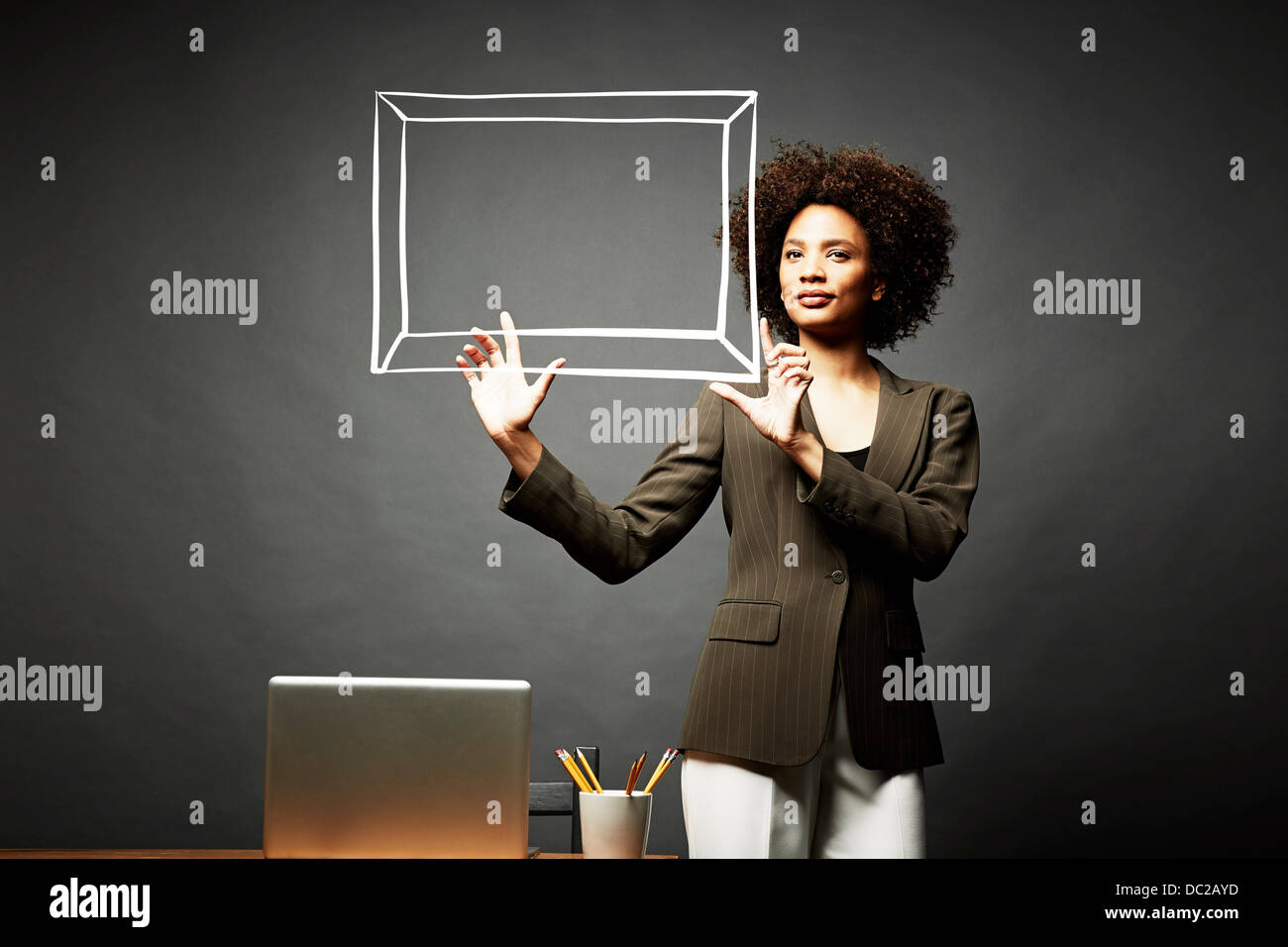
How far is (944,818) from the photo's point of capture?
121 inches

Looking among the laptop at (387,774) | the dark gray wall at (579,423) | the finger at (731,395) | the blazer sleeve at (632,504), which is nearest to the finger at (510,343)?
the blazer sleeve at (632,504)

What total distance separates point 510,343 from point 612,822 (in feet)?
2.51

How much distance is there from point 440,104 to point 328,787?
1.29 metres

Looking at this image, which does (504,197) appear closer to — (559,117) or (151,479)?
(559,117)

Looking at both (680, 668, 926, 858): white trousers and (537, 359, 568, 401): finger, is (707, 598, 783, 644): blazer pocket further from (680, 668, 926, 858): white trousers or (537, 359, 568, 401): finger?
(537, 359, 568, 401): finger

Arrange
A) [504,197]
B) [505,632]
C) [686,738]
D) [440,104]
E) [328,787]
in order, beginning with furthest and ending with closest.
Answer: [505,632] → [504,197] → [440,104] → [686,738] → [328,787]

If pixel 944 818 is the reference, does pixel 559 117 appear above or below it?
above

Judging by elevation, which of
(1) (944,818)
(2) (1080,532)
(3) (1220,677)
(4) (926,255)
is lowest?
(1) (944,818)

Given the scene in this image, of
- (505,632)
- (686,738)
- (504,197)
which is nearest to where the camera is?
(686,738)

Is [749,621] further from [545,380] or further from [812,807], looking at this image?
[545,380]

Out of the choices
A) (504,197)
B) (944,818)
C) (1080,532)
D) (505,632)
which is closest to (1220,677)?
(1080,532)

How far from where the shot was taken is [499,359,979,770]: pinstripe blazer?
5.51ft

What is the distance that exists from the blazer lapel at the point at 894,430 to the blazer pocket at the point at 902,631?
0.20 m

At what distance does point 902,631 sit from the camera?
1774 mm
